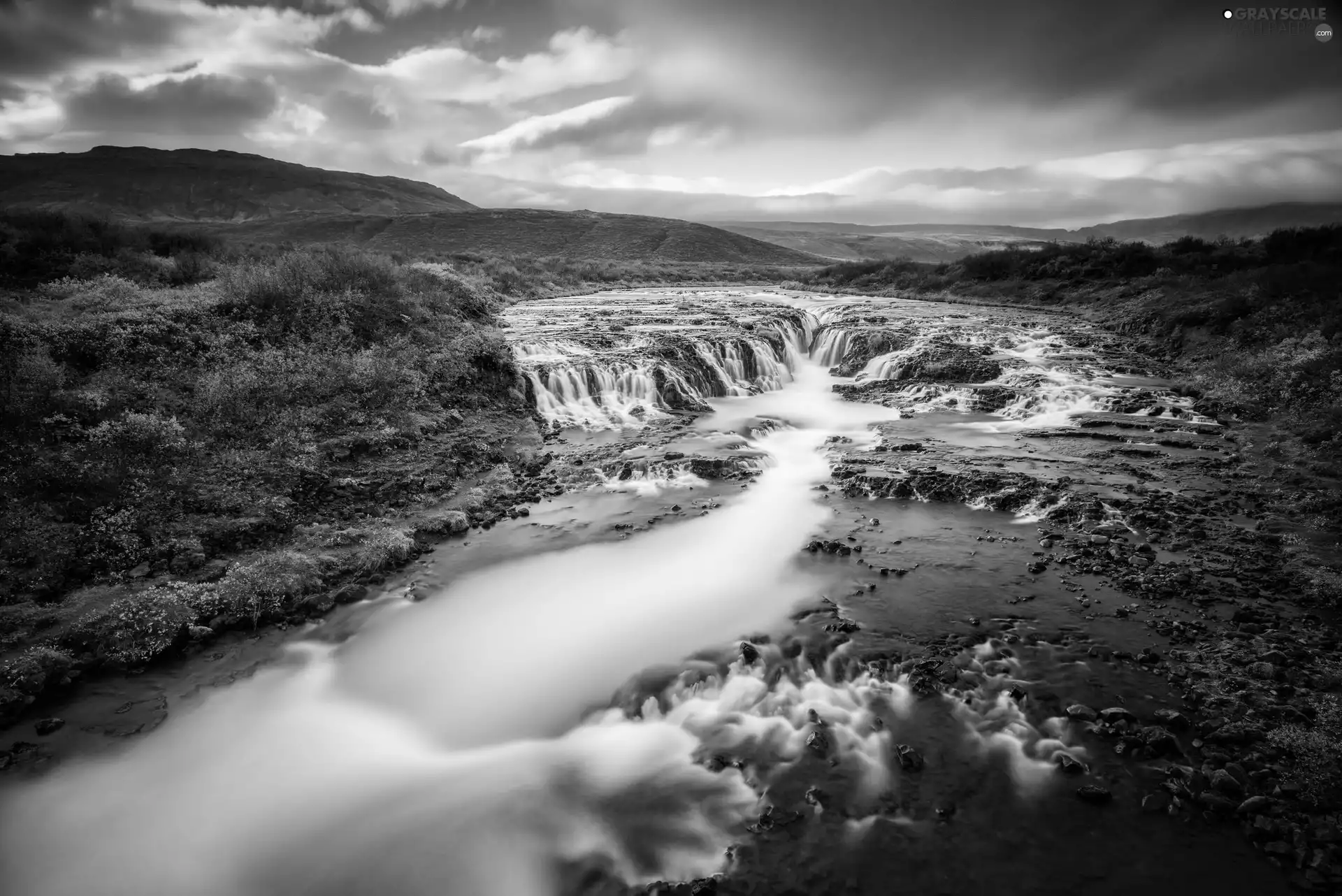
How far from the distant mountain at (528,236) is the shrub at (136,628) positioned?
89.2m

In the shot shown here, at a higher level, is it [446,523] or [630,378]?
[630,378]

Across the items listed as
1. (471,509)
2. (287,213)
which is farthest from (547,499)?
(287,213)

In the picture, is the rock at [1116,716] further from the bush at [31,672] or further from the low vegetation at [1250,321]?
the bush at [31,672]

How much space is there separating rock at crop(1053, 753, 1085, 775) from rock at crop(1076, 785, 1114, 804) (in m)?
0.22

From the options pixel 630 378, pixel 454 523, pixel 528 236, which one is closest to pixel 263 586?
pixel 454 523

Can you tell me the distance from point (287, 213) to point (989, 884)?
554 ft

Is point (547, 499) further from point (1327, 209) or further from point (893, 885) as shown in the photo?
point (1327, 209)

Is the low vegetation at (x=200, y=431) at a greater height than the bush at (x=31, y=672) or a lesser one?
greater

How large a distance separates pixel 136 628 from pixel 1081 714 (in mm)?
11185

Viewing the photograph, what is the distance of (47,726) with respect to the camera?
6.37 meters

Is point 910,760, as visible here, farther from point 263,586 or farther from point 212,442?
point 212,442

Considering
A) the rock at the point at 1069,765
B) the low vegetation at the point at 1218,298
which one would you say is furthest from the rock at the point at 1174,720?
the low vegetation at the point at 1218,298

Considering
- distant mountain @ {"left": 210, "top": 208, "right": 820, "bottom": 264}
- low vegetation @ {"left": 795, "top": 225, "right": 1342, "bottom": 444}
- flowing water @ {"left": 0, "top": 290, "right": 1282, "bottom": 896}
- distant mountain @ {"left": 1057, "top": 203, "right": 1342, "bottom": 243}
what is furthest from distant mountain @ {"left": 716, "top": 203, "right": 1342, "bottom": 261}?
flowing water @ {"left": 0, "top": 290, "right": 1282, "bottom": 896}

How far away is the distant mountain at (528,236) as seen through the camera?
322ft
